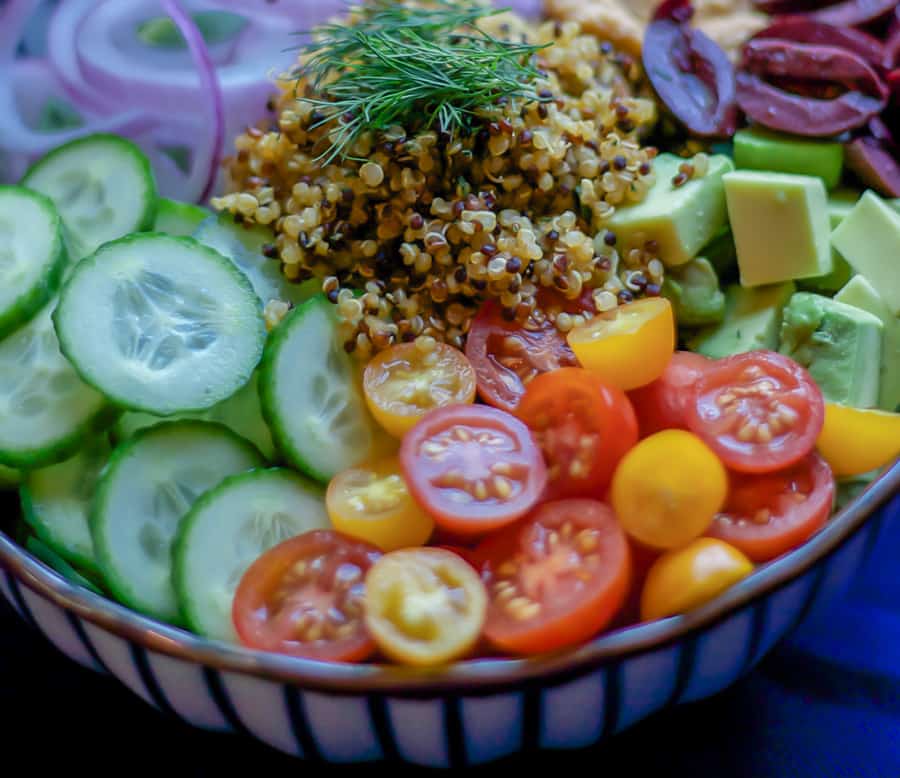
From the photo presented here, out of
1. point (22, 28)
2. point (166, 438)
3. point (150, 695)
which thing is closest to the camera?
point (150, 695)

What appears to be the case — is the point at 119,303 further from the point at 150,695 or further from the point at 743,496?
the point at 743,496

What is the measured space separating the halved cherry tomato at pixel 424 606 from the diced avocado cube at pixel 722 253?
862mm

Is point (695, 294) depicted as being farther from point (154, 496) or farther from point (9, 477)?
point (9, 477)

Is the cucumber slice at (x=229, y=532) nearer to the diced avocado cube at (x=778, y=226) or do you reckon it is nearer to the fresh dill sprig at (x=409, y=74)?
the fresh dill sprig at (x=409, y=74)

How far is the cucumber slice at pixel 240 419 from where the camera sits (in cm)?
150

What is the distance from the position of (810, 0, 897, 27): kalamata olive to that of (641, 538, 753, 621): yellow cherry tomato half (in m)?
1.35

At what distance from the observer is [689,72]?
1943 mm

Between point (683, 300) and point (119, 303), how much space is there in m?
0.95

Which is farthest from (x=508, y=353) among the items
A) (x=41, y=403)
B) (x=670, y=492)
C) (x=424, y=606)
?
(x=41, y=403)

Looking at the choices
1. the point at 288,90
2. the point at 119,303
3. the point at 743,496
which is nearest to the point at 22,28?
the point at 288,90

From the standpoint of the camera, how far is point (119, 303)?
1.44m

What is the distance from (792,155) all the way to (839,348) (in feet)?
1.44

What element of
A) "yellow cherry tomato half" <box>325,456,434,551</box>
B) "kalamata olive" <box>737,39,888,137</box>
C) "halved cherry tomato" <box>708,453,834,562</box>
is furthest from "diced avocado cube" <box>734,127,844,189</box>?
"yellow cherry tomato half" <box>325,456,434,551</box>

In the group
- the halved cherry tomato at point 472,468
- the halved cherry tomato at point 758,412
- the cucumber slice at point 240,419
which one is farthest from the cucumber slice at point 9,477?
the halved cherry tomato at point 758,412
